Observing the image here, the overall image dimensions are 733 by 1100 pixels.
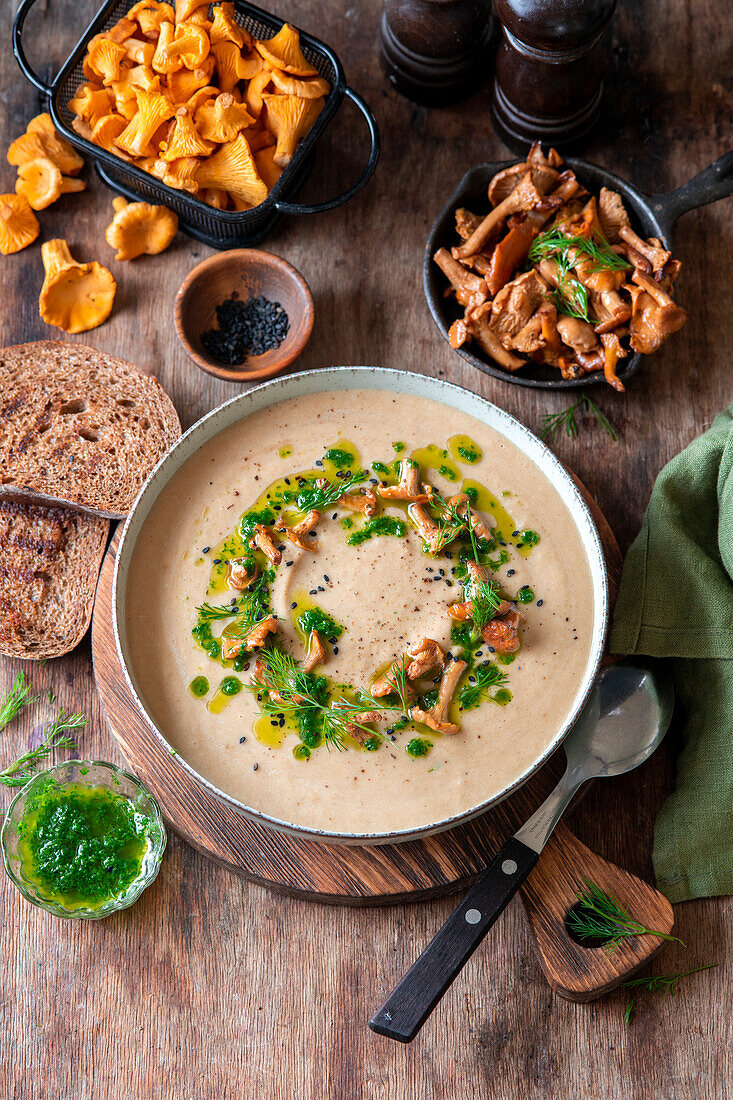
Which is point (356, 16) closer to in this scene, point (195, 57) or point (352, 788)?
point (195, 57)

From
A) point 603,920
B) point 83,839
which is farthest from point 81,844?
point 603,920

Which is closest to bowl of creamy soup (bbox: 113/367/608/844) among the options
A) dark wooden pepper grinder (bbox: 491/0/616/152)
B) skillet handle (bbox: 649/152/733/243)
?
skillet handle (bbox: 649/152/733/243)

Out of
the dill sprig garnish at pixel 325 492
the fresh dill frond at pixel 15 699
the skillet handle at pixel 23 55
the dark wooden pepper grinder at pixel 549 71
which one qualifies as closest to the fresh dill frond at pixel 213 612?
the dill sprig garnish at pixel 325 492

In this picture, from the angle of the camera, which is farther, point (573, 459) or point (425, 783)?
point (573, 459)

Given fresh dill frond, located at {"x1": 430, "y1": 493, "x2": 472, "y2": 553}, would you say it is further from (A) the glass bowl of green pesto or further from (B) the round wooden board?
(A) the glass bowl of green pesto

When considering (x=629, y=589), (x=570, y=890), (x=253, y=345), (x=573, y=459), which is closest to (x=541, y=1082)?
(x=570, y=890)

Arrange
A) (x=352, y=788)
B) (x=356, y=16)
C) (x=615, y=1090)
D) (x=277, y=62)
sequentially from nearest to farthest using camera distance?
1. (x=352, y=788)
2. (x=615, y=1090)
3. (x=277, y=62)
4. (x=356, y=16)

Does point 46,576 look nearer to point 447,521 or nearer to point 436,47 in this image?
point 447,521

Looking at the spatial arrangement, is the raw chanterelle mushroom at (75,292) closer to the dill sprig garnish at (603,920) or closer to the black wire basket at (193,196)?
the black wire basket at (193,196)
